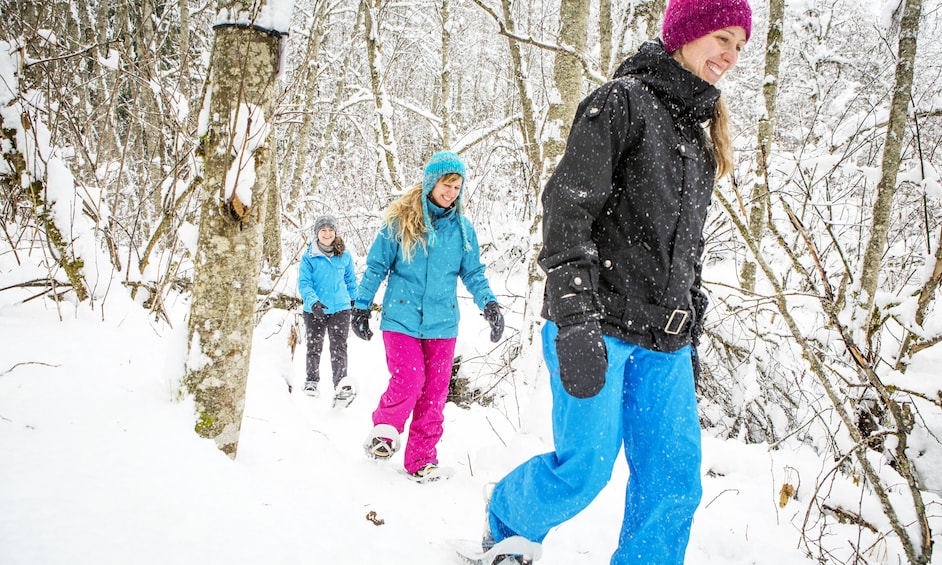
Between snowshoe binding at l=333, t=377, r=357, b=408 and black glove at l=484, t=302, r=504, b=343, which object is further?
snowshoe binding at l=333, t=377, r=357, b=408

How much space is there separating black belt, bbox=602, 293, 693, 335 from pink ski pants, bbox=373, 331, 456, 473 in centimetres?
163

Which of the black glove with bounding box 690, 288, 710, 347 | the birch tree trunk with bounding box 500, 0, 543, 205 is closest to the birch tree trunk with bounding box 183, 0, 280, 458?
the black glove with bounding box 690, 288, 710, 347

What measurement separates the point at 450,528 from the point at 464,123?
18819 millimetres

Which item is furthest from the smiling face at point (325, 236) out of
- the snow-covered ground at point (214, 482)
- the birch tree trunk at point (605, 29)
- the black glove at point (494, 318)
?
the birch tree trunk at point (605, 29)

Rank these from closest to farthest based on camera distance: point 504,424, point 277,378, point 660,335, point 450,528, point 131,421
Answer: point 660,335 → point 131,421 → point 450,528 → point 277,378 → point 504,424

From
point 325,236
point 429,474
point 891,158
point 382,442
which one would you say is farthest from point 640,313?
point 325,236

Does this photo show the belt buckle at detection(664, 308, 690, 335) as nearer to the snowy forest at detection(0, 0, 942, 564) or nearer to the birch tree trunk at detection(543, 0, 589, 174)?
the snowy forest at detection(0, 0, 942, 564)

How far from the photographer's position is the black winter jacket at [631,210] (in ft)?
5.08

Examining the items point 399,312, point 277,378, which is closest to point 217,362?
point 399,312

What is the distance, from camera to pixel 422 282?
10.1 ft

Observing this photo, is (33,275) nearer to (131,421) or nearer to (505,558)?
(131,421)

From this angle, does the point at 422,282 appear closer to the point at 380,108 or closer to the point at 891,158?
the point at 891,158

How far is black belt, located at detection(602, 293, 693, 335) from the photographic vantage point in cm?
161

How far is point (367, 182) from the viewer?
15102 mm
